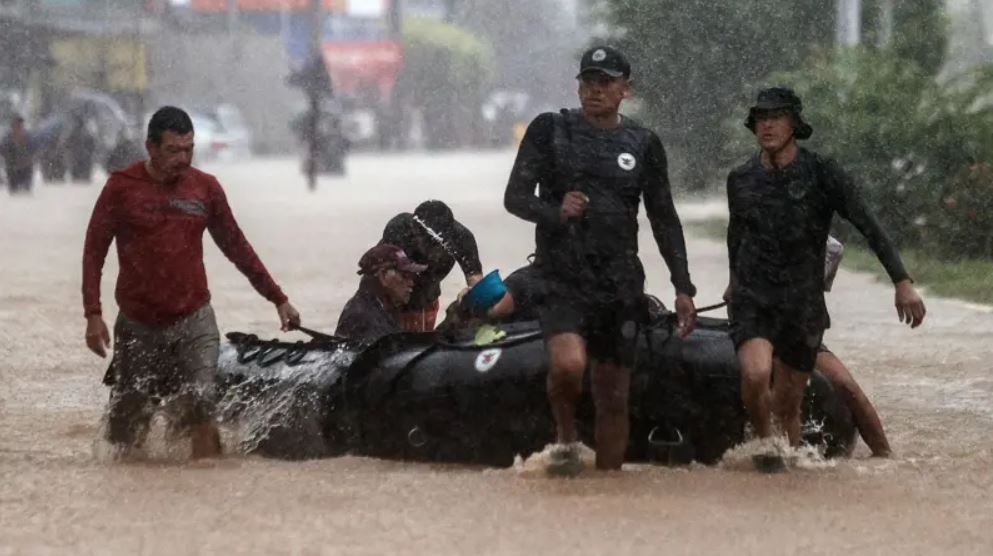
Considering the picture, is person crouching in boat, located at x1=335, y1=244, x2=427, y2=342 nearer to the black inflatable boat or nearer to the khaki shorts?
the black inflatable boat

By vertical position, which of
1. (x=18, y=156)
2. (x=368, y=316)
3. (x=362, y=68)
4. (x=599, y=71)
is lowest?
(x=18, y=156)

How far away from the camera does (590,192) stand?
8.34m

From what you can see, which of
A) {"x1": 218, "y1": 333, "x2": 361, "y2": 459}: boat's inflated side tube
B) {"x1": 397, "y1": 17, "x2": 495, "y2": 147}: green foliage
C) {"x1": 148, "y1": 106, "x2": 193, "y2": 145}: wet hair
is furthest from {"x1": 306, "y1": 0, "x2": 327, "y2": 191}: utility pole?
{"x1": 397, "y1": 17, "x2": 495, "y2": 147}: green foliage

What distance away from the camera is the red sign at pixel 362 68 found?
9644 cm

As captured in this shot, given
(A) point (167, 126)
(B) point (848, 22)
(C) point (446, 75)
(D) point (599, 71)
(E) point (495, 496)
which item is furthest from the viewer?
(C) point (446, 75)

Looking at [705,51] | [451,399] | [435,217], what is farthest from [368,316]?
[705,51]

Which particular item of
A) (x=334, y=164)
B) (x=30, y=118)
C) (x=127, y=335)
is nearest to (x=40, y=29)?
(x=30, y=118)

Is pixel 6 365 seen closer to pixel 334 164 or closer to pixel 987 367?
pixel 987 367

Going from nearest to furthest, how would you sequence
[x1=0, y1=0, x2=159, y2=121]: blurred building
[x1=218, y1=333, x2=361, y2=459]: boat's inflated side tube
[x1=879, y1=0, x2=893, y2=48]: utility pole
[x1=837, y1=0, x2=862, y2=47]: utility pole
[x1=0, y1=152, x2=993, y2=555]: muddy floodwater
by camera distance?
[x1=0, y1=152, x2=993, y2=555]: muddy floodwater < [x1=218, y1=333, x2=361, y2=459]: boat's inflated side tube < [x1=879, y1=0, x2=893, y2=48]: utility pole < [x1=837, y1=0, x2=862, y2=47]: utility pole < [x1=0, y1=0, x2=159, y2=121]: blurred building

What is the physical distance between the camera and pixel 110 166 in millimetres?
45062

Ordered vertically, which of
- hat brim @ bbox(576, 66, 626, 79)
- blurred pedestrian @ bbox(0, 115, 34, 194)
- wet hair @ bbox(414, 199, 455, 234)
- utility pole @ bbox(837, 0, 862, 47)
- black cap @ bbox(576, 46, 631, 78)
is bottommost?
blurred pedestrian @ bbox(0, 115, 34, 194)

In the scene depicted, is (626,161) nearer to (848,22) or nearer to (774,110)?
(774,110)

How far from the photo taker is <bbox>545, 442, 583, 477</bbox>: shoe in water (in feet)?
27.5

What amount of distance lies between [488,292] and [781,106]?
1581 mm
